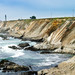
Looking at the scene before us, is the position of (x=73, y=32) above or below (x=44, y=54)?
above

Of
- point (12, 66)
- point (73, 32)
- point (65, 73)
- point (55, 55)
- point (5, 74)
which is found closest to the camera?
point (65, 73)

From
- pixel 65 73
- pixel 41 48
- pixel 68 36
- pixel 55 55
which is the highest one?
pixel 68 36

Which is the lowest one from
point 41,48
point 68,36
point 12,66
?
point 12,66

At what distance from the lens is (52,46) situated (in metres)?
43.6

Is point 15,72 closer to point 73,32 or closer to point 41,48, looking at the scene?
point 41,48

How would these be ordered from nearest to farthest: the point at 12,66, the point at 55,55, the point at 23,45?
1. the point at 12,66
2. the point at 55,55
3. the point at 23,45

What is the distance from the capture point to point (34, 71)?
963 inches

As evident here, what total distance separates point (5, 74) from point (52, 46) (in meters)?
21.7

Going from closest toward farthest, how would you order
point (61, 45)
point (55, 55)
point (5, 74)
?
point (5, 74)
point (55, 55)
point (61, 45)

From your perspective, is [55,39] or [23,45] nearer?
[55,39]

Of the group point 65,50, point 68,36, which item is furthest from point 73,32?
point 65,50

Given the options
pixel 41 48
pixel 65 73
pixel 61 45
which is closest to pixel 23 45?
pixel 41 48

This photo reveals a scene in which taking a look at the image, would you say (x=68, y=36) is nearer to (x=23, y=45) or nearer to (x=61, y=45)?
(x=61, y=45)

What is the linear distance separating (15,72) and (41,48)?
20.0 meters
